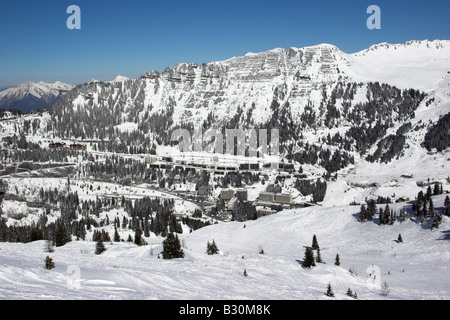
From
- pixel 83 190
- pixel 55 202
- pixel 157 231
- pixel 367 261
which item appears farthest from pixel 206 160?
pixel 367 261

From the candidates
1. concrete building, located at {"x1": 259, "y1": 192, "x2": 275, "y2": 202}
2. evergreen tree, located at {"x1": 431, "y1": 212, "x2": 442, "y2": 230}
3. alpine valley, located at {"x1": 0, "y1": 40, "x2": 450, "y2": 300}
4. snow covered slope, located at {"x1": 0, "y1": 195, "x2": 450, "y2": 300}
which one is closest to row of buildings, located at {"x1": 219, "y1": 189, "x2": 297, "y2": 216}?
concrete building, located at {"x1": 259, "y1": 192, "x2": 275, "y2": 202}

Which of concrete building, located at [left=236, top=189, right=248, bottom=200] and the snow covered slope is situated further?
concrete building, located at [left=236, top=189, right=248, bottom=200]

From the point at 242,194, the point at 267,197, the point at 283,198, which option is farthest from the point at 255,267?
the point at 242,194

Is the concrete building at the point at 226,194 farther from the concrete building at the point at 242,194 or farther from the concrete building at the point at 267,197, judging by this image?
the concrete building at the point at 267,197

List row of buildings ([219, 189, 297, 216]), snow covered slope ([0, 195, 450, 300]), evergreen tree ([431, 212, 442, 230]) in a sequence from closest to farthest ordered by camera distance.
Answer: snow covered slope ([0, 195, 450, 300]) → evergreen tree ([431, 212, 442, 230]) → row of buildings ([219, 189, 297, 216])

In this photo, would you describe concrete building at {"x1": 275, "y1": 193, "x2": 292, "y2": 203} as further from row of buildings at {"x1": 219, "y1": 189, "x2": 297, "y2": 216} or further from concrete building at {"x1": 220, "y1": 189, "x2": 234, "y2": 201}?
concrete building at {"x1": 220, "y1": 189, "x2": 234, "y2": 201}

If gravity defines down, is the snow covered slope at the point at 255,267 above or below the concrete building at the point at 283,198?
above

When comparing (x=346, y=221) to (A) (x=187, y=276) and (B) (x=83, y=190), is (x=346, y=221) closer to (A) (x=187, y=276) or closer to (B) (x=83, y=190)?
(A) (x=187, y=276)

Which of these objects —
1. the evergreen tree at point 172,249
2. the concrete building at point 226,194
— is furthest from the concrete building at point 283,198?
the evergreen tree at point 172,249

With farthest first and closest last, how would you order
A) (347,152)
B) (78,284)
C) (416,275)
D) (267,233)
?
(347,152)
(267,233)
(416,275)
(78,284)
